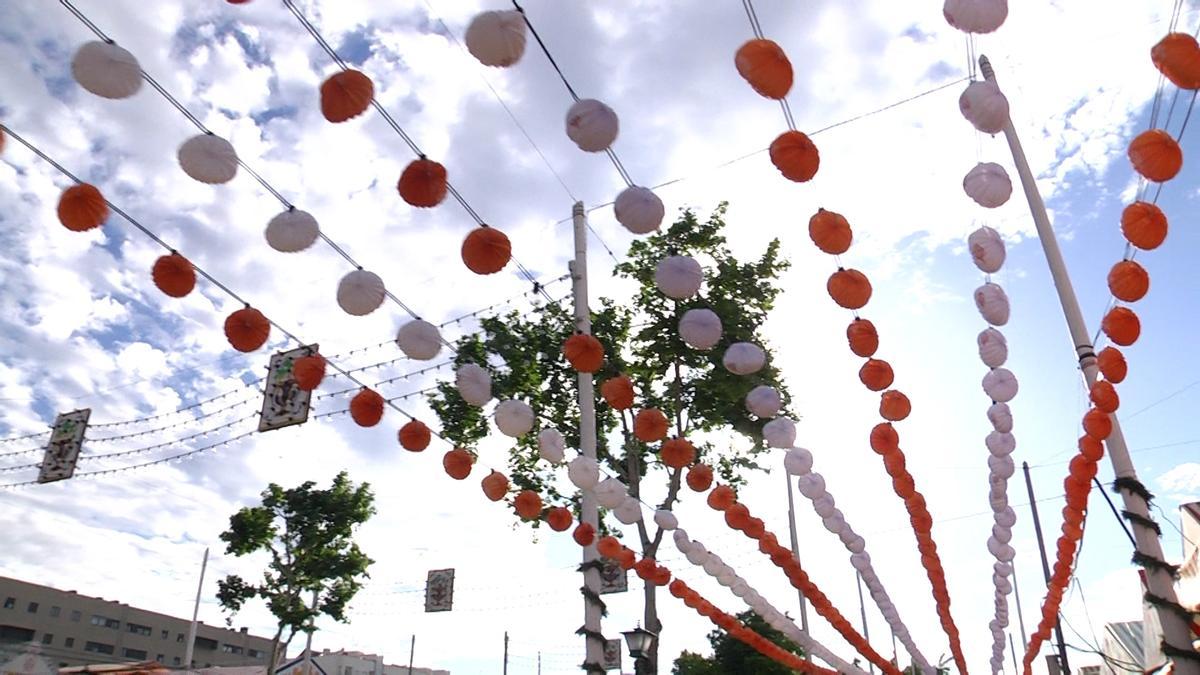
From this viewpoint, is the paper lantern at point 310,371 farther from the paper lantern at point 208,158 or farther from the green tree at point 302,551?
the green tree at point 302,551

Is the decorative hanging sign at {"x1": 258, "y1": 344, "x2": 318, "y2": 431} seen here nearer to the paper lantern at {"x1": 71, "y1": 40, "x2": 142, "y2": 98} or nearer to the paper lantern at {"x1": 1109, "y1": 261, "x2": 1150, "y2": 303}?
the paper lantern at {"x1": 71, "y1": 40, "x2": 142, "y2": 98}

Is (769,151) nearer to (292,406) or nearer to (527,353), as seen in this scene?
(292,406)

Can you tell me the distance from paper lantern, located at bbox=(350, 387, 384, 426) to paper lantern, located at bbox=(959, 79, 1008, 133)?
6400mm

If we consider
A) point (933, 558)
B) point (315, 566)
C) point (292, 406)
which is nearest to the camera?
point (933, 558)

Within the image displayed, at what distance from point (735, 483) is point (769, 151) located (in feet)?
50.7

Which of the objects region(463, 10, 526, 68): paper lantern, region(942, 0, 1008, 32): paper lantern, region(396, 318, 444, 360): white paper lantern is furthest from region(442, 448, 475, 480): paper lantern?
region(942, 0, 1008, 32): paper lantern

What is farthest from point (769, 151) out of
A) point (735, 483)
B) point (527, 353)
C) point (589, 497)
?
point (735, 483)

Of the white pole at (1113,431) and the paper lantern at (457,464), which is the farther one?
the paper lantern at (457,464)

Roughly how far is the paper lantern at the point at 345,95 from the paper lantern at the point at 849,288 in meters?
4.56

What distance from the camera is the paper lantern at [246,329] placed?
22.9 feet

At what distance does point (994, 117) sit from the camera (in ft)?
20.7

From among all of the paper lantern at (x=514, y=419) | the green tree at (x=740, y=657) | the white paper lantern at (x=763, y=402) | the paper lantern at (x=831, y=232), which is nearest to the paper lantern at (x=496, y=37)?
the paper lantern at (x=831, y=232)

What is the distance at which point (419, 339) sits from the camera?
25.7 ft

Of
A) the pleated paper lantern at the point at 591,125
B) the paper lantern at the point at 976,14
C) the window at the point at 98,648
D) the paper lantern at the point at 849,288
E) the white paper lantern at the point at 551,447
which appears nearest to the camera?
the paper lantern at the point at 976,14
